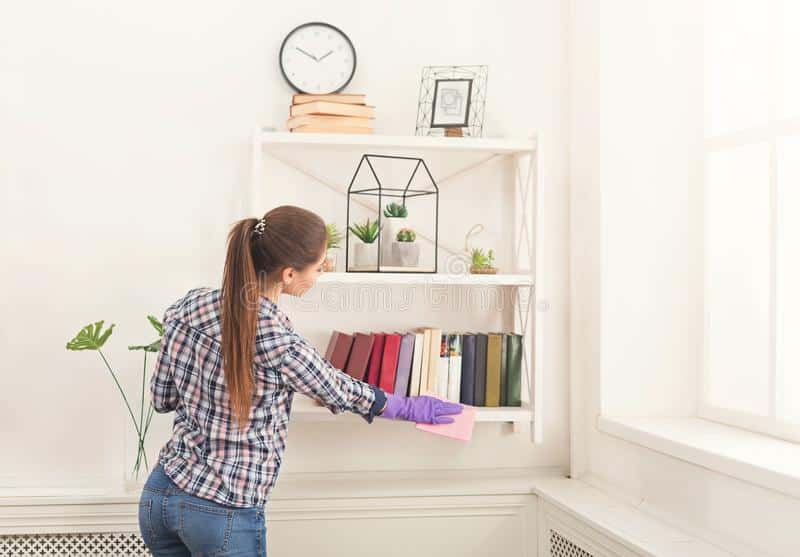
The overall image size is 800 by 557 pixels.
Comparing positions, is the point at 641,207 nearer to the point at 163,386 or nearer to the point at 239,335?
the point at 239,335

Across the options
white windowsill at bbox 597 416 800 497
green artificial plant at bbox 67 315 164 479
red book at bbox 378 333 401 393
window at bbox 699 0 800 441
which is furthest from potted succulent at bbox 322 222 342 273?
window at bbox 699 0 800 441

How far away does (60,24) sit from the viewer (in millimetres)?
2574

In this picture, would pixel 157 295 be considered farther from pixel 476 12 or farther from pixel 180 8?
pixel 476 12

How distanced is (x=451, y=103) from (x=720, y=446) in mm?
1242

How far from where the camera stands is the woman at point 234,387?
178 centimetres

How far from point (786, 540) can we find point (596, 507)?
0.65 metres

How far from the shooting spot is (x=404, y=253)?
2475mm

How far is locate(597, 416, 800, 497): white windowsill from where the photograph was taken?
1.86 m

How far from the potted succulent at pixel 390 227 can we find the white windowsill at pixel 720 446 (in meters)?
0.83

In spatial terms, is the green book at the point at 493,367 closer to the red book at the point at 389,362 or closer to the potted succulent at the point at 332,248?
the red book at the point at 389,362

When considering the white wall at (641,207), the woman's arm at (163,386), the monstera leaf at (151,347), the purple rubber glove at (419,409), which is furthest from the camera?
the white wall at (641,207)

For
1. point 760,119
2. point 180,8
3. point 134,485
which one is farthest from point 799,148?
point 134,485

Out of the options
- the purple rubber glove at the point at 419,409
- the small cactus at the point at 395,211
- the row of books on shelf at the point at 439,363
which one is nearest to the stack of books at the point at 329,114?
the small cactus at the point at 395,211

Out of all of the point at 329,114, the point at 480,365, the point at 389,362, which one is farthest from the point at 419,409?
the point at 329,114
